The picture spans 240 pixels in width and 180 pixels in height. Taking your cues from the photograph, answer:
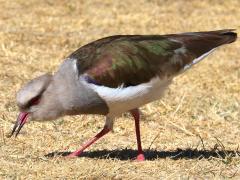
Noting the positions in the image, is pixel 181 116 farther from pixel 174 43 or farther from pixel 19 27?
pixel 19 27

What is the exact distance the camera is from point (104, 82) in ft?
25.3

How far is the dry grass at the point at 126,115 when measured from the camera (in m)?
7.67

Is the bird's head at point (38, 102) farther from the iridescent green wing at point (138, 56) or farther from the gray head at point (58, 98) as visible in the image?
the iridescent green wing at point (138, 56)

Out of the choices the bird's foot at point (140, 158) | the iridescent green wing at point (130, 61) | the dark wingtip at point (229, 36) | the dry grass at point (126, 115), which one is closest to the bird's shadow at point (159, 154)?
the dry grass at point (126, 115)

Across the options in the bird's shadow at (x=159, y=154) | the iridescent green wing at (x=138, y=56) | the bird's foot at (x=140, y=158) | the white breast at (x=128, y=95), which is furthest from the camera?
the bird's shadow at (x=159, y=154)

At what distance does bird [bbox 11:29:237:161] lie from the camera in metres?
7.68

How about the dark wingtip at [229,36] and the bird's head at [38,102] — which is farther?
the dark wingtip at [229,36]

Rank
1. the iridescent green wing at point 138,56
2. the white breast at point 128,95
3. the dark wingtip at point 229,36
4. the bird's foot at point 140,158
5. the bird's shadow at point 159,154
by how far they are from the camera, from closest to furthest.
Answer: the white breast at point 128,95, the iridescent green wing at point 138,56, the bird's foot at point 140,158, the bird's shadow at point 159,154, the dark wingtip at point 229,36

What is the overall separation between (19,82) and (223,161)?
4041mm

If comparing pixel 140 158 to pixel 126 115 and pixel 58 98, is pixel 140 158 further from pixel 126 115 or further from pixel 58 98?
pixel 126 115

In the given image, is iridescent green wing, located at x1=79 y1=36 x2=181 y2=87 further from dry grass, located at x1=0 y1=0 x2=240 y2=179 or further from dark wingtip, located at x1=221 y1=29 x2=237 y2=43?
dry grass, located at x1=0 y1=0 x2=240 y2=179

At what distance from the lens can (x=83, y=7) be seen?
15.7 meters

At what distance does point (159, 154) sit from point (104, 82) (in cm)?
127

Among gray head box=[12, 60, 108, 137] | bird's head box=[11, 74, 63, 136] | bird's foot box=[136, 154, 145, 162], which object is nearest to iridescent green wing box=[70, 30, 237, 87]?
gray head box=[12, 60, 108, 137]
